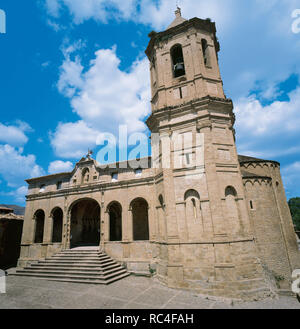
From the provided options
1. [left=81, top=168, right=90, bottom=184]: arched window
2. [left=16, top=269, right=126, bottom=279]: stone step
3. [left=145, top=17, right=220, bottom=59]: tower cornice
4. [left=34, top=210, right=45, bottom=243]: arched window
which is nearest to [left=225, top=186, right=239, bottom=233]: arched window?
[left=16, top=269, right=126, bottom=279]: stone step

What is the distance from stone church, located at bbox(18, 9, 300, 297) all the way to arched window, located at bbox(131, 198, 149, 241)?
0.34 feet

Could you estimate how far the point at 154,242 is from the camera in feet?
51.2

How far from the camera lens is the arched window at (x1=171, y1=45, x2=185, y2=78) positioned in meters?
15.4

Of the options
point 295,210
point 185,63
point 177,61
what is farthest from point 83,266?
point 295,210

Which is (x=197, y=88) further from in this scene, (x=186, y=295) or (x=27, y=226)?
(x=27, y=226)

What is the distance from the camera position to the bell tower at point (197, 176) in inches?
435

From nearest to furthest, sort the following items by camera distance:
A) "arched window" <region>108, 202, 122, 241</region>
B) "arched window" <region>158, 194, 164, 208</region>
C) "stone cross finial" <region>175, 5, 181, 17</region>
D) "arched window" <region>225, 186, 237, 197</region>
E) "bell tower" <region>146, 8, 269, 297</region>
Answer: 1. "bell tower" <region>146, 8, 269, 297</region>
2. "arched window" <region>225, 186, 237, 197</region>
3. "arched window" <region>158, 194, 164, 208</region>
4. "stone cross finial" <region>175, 5, 181, 17</region>
5. "arched window" <region>108, 202, 122, 241</region>

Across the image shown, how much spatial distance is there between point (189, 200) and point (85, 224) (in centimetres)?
1498

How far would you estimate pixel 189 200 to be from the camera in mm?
12664

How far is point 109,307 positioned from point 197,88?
1470cm

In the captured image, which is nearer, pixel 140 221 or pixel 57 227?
pixel 140 221

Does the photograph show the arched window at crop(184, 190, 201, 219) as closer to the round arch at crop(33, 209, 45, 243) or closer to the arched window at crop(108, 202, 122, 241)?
the arched window at crop(108, 202, 122, 241)

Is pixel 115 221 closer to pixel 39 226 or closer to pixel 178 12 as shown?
pixel 39 226

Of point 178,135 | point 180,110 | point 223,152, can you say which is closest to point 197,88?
point 180,110
